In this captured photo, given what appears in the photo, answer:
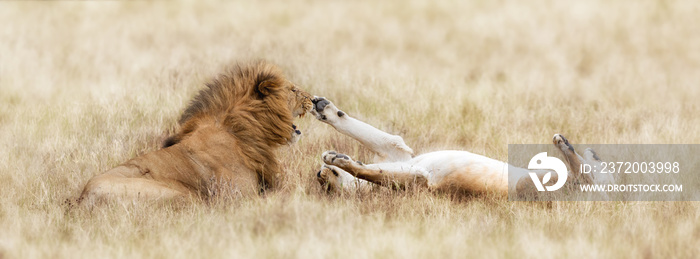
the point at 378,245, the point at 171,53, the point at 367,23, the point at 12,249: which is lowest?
the point at 12,249

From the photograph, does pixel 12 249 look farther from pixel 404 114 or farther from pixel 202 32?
pixel 202 32

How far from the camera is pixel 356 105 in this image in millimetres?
8742

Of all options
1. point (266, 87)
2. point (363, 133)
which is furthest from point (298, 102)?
point (363, 133)

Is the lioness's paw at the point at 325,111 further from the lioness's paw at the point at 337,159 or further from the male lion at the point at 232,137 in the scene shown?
the lioness's paw at the point at 337,159

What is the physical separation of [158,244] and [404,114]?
427cm

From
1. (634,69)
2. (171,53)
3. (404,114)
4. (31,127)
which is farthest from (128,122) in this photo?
(634,69)

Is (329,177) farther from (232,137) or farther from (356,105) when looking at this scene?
(356,105)

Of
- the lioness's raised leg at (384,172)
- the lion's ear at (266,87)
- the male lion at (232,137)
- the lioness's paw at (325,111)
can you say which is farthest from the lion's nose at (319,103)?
the lioness's raised leg at (384,172)

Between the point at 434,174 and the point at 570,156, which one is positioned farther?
the point at 570,156

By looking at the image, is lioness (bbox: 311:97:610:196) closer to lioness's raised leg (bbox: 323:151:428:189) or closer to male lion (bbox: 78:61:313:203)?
lioness's raised leg (bbox: 323:151:428:189)

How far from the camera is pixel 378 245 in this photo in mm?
4516

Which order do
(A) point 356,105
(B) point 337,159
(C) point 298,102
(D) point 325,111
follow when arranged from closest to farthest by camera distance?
1. (B) point 337,159
2. (C) point 298,102
3. (D) point 325,111
4. (A) point 356,105

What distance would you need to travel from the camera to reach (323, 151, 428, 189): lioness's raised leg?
18.3 ft

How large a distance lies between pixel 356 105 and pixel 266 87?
3.05 metres
